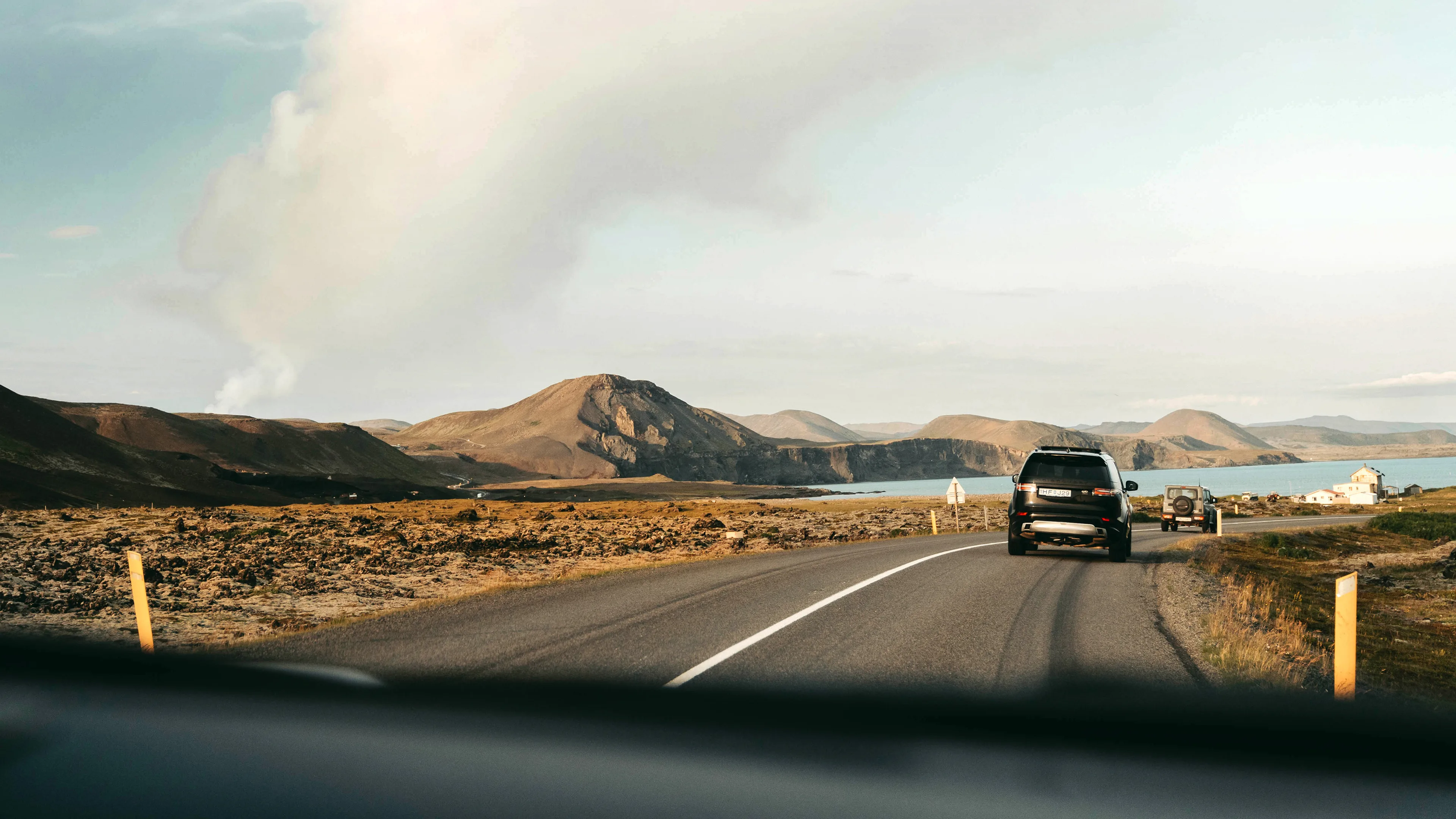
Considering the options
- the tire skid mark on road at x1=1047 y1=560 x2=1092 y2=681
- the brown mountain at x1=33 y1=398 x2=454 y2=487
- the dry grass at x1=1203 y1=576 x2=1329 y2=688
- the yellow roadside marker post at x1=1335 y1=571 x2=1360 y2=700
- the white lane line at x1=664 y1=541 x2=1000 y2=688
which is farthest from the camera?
the brown mountain at x1=33 y1=398 x2=454 y2=487

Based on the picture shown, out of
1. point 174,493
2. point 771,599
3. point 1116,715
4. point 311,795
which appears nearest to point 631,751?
point 311,795

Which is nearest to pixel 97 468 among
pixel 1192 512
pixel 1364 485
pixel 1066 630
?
pixel 1192 512

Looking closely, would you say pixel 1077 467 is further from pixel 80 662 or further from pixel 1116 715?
pixel 80 662

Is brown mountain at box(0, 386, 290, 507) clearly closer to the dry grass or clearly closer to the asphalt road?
the asphalt road

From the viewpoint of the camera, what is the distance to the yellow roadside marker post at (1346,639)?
18.9ft

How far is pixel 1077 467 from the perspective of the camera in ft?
56.5

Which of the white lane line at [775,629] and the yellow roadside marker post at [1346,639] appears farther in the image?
the white lane line at [775,629]

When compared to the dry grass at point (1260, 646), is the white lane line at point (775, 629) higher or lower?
higher

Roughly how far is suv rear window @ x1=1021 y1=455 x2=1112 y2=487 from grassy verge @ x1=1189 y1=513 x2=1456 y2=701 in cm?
275

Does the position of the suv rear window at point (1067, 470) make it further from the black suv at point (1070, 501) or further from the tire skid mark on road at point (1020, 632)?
the tire skid mark on road at point (1020, 632)

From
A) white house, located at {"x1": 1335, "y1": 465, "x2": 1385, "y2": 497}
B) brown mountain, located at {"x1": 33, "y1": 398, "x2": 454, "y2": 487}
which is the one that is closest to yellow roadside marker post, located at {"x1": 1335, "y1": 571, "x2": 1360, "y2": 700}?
white house, located at {"x1": 1335, "y1": 465, "x2": 1385, "y2": 497}

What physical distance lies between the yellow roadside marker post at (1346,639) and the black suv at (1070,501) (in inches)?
434

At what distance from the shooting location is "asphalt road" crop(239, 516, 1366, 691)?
6867mm

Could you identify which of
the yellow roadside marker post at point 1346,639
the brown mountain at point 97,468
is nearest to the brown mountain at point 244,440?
the brown mountain at point 97,468
